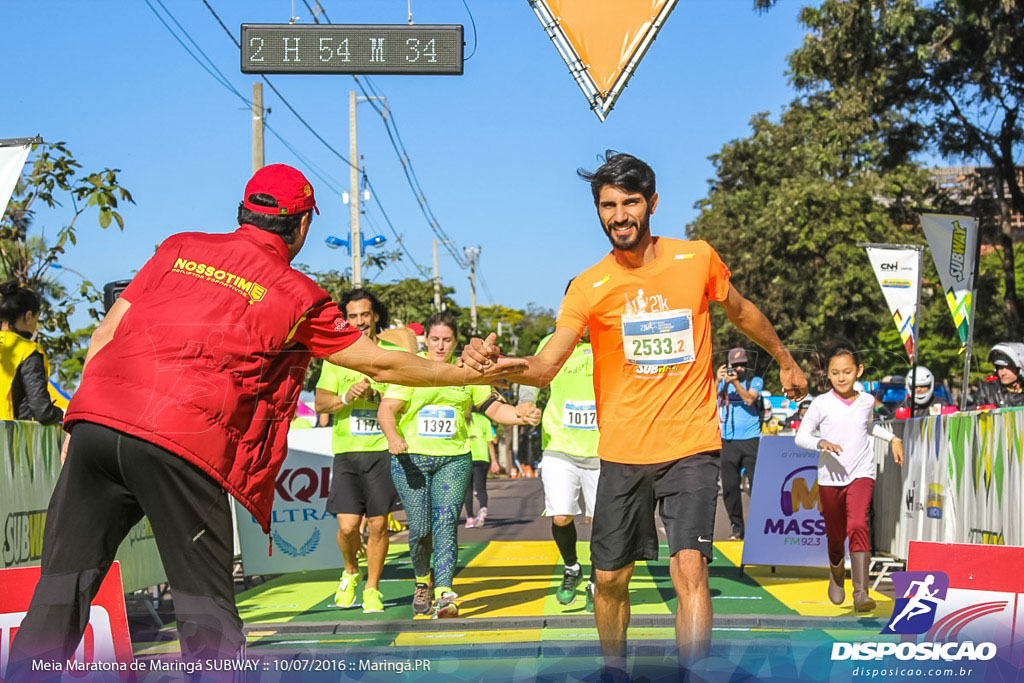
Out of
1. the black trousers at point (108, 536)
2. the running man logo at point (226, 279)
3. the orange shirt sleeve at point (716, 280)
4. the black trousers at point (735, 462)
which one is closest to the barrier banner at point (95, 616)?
the black trousers at point (108, 536)

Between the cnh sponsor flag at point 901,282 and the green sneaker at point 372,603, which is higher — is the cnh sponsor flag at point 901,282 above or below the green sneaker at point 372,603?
above


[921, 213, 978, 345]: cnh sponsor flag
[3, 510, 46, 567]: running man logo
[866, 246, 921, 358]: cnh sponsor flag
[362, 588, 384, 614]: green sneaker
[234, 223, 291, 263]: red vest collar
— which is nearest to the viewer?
[234, 223, 291, 263]: red vest collar

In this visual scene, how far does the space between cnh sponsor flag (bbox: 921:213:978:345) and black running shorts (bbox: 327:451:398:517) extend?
5711 millimetres

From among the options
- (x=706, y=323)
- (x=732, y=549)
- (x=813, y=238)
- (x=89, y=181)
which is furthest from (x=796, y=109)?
(x=706, y=323)

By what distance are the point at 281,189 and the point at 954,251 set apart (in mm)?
9029

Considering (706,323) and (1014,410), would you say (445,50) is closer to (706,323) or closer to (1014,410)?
(706,323)

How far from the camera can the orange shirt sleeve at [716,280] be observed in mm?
5336

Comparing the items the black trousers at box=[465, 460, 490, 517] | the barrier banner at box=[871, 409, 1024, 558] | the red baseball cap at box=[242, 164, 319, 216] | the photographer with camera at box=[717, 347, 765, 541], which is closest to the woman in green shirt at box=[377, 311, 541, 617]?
the barrier banner at box=[871, 409, 1024, 558]

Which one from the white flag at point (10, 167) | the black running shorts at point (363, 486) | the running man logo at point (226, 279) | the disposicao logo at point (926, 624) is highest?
the white flag at point (10, 167)

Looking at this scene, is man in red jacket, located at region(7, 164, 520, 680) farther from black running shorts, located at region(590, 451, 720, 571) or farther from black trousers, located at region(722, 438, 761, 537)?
black trousers, located at region(722, 438, 761, 537)

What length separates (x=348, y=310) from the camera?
8.68 meters

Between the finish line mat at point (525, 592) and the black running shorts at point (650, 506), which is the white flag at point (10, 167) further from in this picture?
the black running shorts at point (650, 506)

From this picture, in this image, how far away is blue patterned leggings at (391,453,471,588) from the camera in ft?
27.6

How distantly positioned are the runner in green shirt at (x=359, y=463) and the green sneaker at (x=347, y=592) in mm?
239
